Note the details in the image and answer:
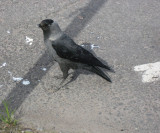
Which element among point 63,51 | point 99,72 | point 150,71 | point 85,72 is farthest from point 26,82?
point 150,71

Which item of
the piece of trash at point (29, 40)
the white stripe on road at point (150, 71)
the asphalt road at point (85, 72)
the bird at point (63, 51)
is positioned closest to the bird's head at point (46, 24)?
the bird at point (63, 51)

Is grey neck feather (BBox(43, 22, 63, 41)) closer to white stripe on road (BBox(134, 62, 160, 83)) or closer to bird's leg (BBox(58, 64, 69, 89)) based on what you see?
bird's leg (BBox(58, 64, 69, 89))

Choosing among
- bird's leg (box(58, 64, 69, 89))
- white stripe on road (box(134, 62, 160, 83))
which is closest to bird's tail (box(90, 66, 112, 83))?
bird's leg (box(58, 64, 69, 89))

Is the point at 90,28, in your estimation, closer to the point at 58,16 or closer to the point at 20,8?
the point at 58,16

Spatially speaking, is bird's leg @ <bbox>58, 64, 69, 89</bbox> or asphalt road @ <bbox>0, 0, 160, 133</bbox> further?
bird's leg @ <bbox>58, 64, 69, 89</bbox>

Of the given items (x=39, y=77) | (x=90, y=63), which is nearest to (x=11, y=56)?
(x=39, y=77)

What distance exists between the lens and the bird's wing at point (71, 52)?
409cm

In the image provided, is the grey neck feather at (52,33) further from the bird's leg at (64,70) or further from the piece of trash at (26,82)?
the piece of trash at (26,82)

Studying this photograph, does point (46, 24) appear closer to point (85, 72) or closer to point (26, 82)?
point (26, 82)

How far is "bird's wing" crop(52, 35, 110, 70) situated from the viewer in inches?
161

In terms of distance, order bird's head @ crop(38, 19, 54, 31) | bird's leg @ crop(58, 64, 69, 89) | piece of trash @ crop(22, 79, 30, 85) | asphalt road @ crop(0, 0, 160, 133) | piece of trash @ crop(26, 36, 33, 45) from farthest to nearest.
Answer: piece of trash @ crop(26, 36, 33, 45), piece of trash @ crop(22, 79, 30, 85), bird's leg @ crop(58, 64, 69, 89), bird's head @ crop(38, 19, 54, 31), asphalt road @ crop(0, 0, 160, 133)

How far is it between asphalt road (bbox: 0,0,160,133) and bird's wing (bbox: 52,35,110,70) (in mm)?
361

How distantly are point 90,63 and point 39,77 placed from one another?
794 mm

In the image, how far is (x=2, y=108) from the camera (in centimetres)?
390
